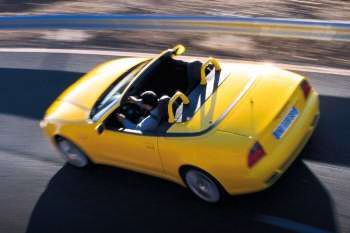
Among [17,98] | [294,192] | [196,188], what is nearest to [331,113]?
[294,192]

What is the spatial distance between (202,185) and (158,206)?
0.69m

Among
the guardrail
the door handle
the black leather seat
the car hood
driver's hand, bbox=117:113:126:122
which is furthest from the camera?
the guardrail

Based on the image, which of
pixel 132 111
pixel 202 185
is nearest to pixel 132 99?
pixel 132 111

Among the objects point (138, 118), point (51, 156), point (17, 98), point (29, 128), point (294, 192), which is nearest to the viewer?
point (294, 192)

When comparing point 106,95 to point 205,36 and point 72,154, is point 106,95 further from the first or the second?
point 205,36

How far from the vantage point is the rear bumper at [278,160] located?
5152 millimetres

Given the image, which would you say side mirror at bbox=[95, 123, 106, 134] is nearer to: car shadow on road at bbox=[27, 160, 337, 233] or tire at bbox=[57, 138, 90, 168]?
tire at bbox=[57, 138, 90, 168]

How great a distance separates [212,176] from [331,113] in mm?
2432

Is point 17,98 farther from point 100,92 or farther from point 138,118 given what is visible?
point 138,118

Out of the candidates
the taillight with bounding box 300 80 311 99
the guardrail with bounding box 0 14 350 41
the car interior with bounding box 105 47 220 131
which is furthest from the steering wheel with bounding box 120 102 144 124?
the guardrail with bounding box 0 14 350 41

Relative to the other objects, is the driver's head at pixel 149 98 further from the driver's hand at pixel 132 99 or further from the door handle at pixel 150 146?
the door handle at pixel 150 146

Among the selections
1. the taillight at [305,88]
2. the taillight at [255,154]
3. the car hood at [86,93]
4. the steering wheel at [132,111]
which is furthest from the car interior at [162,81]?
the taillight at [255,154]

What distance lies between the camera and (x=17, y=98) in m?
9.24

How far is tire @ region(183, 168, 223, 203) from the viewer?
17.9 ft
